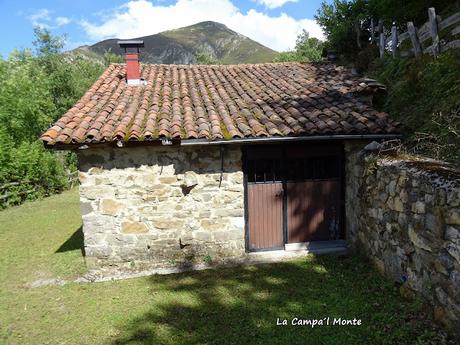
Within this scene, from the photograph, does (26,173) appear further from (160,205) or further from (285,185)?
(285,185)

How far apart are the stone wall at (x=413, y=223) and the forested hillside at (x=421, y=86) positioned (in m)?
0.80

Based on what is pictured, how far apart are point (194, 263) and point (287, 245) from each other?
6.50 feet

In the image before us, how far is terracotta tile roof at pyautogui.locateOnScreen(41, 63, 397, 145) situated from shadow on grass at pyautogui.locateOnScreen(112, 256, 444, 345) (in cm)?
257

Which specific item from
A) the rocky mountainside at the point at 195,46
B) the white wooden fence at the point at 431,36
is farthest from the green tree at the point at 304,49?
the rocky mountainside at the point at 195,46

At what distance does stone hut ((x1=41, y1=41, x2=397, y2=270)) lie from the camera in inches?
240

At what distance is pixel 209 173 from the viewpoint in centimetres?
641

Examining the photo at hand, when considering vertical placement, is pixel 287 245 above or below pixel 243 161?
below

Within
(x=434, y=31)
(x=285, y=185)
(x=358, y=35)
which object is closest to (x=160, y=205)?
(x=285, y=185)

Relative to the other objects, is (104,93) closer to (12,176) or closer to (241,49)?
(12,176)

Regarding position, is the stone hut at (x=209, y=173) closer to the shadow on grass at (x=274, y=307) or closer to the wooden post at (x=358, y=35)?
the shadow on grass at (x=274, y=307)

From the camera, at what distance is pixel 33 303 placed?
18.0ft

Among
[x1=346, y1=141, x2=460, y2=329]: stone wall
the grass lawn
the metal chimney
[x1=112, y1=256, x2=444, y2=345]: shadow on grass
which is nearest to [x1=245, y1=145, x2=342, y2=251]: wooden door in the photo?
[x1=346, y1=141, x2=460, y2=329]: stone wall

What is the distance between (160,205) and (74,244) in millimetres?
3601

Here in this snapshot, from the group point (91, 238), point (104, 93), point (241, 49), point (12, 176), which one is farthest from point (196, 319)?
point (241, 49)
